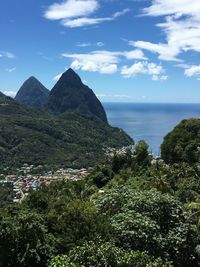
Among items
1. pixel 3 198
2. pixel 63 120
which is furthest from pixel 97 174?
pixel 63 120

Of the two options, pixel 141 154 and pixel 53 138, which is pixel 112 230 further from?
pixel 53 138

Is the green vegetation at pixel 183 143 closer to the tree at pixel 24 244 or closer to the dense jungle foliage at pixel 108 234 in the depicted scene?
the dense jungle foliage at pixel 108 234

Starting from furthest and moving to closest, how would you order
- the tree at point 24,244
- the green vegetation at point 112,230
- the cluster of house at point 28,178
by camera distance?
the cluster of house at point 28,178 < the tree at point 24,244 < the green vegetation at point 112,230

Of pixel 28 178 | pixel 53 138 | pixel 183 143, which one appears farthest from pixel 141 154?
pixel 53 138

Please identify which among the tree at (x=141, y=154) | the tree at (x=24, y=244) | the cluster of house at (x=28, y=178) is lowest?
the cluster of house at (x=28, y=178)

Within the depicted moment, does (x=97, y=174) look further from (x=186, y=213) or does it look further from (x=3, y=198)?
(x=3, y=198)

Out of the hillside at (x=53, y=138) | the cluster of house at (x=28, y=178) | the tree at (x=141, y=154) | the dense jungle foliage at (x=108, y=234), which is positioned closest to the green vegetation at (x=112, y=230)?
the dense jungle foliage at (x=108, y=234)

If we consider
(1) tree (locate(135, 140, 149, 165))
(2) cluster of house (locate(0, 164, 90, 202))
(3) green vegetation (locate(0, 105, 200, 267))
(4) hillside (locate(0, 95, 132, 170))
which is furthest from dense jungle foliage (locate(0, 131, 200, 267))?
(4) hillside (locate(0, 95, 132, 170))
